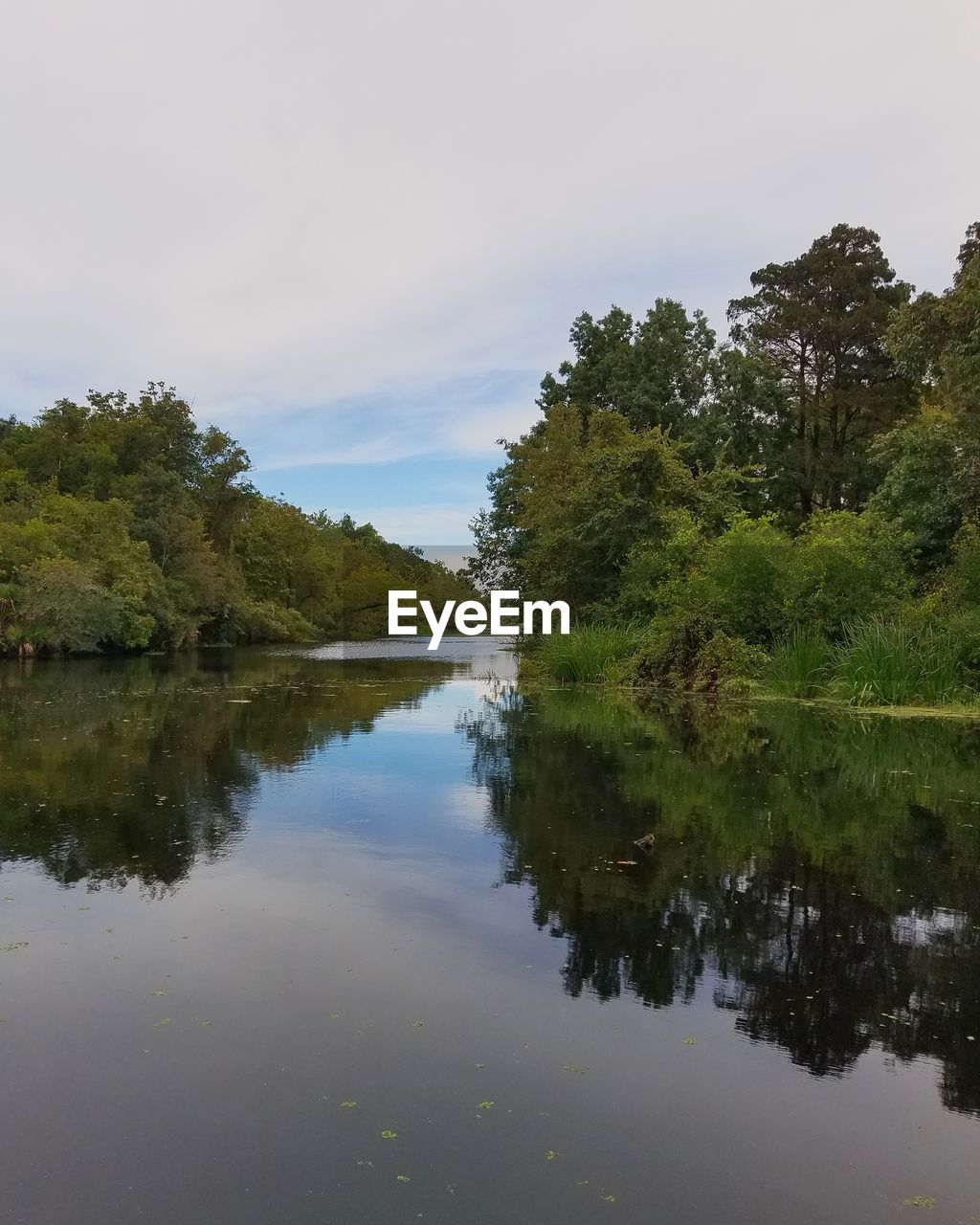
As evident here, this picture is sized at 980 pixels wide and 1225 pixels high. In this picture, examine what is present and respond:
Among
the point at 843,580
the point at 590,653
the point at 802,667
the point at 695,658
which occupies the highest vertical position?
the point at 843,580

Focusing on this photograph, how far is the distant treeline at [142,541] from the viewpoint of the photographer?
35.8 meters

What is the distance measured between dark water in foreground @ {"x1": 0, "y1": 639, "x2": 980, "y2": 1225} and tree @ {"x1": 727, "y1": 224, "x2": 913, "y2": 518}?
99.5ft

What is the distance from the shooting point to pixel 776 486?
3938cm

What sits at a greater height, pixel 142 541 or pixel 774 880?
pixel 142 541

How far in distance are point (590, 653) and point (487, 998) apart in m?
20.5

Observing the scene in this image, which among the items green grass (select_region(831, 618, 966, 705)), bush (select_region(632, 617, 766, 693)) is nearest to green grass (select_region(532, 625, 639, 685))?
bush (select_region(632, 617, 766, 693))

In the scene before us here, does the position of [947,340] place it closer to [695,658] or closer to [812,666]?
[812,666]

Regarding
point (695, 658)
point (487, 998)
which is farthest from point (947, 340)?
point (487, 998)

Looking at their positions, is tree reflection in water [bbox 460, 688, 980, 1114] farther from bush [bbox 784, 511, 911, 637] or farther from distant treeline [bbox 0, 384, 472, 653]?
distant treeline [bbox 0, 384, 472, 653]

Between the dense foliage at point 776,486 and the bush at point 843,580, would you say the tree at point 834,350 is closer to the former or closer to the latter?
the dense foliage at point 776,486

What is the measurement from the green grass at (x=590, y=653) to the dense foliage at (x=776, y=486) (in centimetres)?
20

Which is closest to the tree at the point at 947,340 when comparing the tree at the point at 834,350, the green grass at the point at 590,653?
the green grass at the point at 590,653

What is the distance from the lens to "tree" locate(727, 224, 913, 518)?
125 ft

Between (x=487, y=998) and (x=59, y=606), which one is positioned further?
(x=59, y=606)
